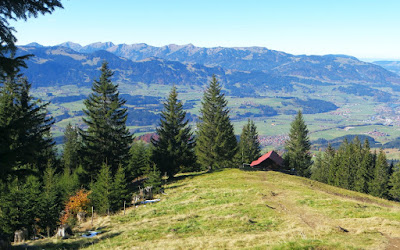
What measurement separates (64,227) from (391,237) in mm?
22593

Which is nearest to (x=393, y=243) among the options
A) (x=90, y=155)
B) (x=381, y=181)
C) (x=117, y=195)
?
(x=117, y=195)

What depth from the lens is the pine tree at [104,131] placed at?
4628 centimetres

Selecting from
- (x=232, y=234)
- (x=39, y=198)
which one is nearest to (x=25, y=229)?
(x=39, y=198)

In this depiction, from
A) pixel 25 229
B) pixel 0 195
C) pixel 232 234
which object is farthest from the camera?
pixel 0 195

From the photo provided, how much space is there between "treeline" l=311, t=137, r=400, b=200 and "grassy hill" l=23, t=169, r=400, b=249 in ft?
156

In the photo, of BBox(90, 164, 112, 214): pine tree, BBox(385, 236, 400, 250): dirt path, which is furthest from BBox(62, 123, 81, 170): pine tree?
BBox(385, 236, 400, 250): dirt path

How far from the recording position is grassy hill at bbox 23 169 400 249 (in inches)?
691

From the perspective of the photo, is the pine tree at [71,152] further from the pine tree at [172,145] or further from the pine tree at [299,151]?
the pine tree at [299,151]

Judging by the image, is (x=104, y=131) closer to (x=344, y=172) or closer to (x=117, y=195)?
(x=117, y=195)

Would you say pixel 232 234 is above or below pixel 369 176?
above

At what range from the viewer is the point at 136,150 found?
68.1m

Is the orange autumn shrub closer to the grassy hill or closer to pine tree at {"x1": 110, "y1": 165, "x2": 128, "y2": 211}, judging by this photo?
pine tree at {"x1": 110, "y1": 165, "x2": 128, "y2": 211}

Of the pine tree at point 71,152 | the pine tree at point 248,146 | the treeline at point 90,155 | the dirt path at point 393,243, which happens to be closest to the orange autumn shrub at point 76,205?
the treeline at point 90,155

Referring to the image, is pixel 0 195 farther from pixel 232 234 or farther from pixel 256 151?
pixel 256 151
